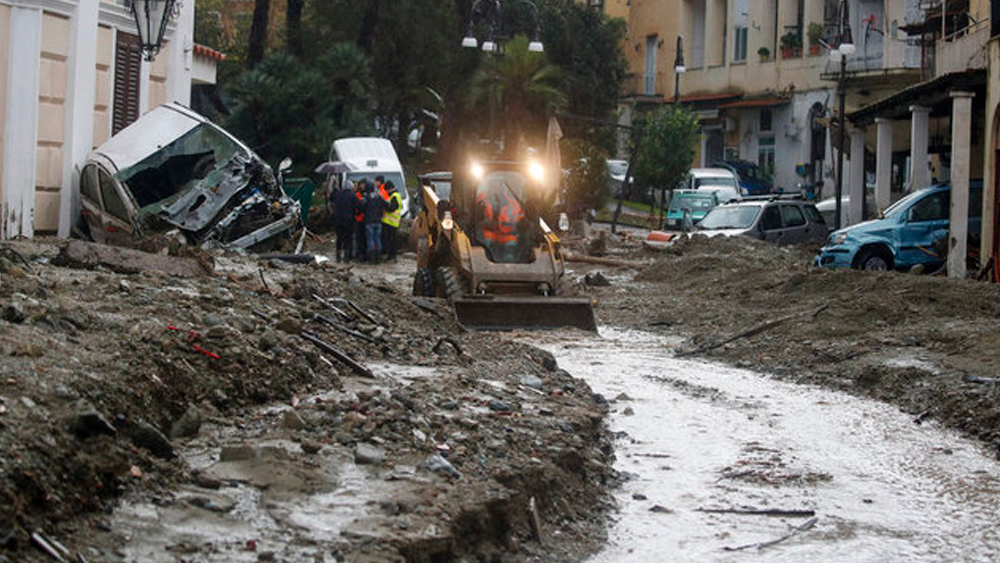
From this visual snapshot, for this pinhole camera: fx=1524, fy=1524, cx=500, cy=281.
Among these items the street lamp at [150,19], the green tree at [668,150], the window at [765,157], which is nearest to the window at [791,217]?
the green tree at [668,150]

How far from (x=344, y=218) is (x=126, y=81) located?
6300 millimetres

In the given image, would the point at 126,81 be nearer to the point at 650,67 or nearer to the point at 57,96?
the point at 57,96

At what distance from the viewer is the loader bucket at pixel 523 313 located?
18562 millimetres

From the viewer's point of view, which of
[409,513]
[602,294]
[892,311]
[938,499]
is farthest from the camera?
[602,294]

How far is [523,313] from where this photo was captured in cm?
1878

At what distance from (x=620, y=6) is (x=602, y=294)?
47.2 m

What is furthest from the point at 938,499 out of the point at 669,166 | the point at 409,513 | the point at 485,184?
the point at 669,166

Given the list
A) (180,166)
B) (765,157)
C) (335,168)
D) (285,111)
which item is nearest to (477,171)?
(180,166)

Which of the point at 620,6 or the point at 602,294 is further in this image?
the point at 620,6

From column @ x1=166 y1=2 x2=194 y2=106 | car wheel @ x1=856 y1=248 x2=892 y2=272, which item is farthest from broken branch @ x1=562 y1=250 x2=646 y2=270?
column @ x1=166 y1=2 x2=194 y2=106

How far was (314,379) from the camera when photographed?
419 inches

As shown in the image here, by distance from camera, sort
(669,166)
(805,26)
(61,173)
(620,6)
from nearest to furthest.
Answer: (61,173) < (669,166) < (805,26) < (620,6)

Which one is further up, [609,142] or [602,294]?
[609,142]

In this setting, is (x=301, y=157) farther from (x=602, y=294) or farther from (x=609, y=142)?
(x=609, y=142)
